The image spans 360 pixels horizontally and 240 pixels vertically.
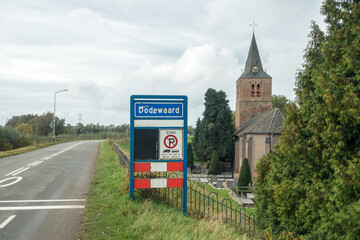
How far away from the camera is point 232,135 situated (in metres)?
45.6

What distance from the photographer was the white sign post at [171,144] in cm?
750

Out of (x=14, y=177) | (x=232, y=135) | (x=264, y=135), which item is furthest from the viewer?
(x=232, y=135)

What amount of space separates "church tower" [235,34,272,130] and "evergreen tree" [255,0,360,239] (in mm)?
38215

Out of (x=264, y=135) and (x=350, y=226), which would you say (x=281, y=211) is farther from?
(x=264, y=135)

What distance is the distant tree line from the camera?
41.9 m

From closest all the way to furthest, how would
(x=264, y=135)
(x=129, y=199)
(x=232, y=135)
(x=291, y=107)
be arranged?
1. (x=129, y=199)
2. (x=291, y=107)
3. (x=264, y=135)
4. (x=232, y=135)

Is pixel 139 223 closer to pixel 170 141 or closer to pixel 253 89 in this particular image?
pixel 170 141

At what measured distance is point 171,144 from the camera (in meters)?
7.53

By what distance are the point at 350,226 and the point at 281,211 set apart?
2.41m

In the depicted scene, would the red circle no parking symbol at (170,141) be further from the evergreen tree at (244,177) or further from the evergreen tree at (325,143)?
the evergreen tree at (244,177)

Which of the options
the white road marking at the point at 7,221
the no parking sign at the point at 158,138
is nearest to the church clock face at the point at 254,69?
the no parking sign at the point at 158,138

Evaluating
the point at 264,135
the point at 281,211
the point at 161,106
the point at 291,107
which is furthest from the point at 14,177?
the point at 264,135

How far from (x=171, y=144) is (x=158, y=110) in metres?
0.91

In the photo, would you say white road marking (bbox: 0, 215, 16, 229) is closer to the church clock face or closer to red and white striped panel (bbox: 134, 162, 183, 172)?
red and white striped panel (bbox: 134, 162, 183, 172)
